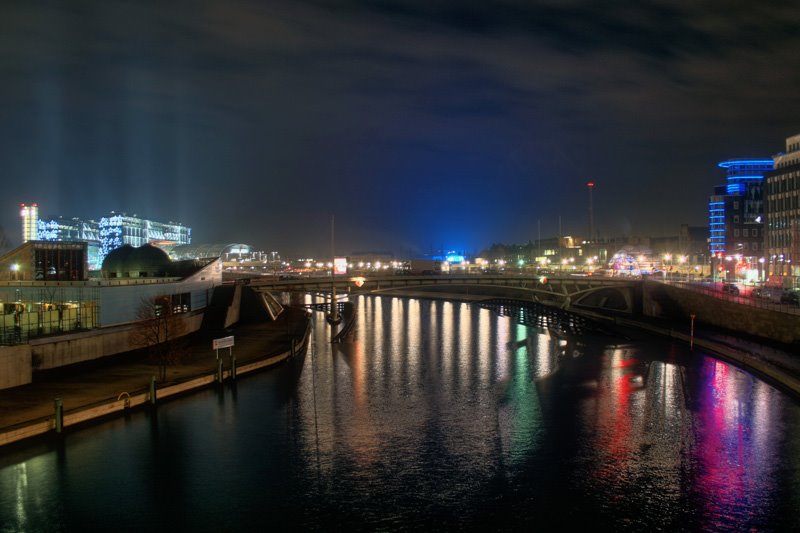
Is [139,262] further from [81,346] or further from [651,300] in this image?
[651,300]

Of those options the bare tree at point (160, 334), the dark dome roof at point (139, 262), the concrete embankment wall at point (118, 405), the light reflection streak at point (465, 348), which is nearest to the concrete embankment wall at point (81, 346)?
the bare tree at point (160, 334)

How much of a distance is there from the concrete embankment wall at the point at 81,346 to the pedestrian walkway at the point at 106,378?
520 millimetres

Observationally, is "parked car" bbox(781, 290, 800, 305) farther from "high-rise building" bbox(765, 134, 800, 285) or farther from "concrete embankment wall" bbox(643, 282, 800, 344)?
"high-rise building" bbox(765, 134, 800, 285)

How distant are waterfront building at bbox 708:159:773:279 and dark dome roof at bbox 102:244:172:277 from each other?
93.8 m

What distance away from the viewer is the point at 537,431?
2683 cm

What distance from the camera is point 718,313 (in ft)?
189

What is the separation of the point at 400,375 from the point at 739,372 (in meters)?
20.1

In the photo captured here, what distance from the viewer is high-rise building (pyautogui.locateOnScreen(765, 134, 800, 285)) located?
273 feet

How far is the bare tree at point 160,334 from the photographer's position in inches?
1458

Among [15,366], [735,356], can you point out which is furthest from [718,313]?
[15,366]

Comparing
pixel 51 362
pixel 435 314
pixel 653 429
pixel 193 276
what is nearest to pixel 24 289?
pixel 51 362

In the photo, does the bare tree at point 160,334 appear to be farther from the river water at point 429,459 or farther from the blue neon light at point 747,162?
the blue neon light at point 747,162

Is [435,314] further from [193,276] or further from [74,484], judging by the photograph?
[74,484]

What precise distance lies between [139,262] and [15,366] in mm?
36349
